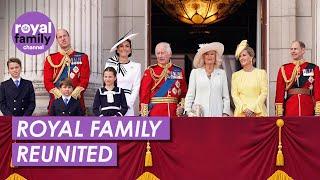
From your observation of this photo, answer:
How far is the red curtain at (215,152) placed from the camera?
11953mm

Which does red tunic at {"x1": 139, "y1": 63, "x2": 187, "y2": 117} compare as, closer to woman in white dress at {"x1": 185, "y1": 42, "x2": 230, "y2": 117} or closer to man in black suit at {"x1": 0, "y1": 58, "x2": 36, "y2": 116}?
woman in white dress at {"x1": 185, "y1": 42, "x2": 230, "y2": 117}

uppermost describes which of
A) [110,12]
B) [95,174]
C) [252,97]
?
[110,12]

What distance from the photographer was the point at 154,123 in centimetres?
1197

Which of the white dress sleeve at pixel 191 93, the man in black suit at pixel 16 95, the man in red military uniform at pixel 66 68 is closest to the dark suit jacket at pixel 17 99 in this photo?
the man in black suit at pixel 16 95

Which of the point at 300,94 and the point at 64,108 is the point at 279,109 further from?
the point at 64,108

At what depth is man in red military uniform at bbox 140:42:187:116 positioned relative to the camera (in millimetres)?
13288

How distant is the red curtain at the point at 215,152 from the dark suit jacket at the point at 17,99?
1526 millimetres

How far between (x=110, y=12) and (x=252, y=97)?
14.8 feet

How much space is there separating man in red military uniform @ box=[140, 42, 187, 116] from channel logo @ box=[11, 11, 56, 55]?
2.10 metres

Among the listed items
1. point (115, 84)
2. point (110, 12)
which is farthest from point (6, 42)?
point (115, 84)

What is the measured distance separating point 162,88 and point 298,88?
78.1 inches

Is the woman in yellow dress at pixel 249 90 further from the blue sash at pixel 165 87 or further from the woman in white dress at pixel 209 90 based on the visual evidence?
the blue sash at pixel 165 87

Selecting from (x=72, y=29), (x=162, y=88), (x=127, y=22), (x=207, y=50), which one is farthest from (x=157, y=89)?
(x=127, y=22)

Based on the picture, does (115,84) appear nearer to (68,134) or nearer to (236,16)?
(68,134)
